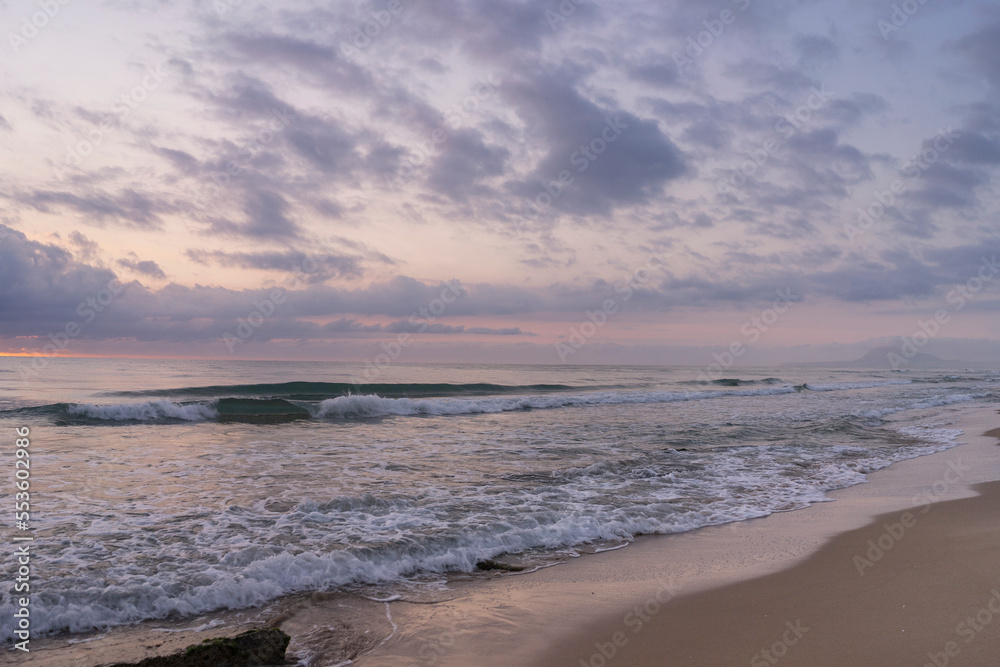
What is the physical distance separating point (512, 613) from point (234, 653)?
2.22 m

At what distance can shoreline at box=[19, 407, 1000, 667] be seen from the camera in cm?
401

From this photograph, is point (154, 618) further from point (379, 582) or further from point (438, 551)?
point (438, 551)

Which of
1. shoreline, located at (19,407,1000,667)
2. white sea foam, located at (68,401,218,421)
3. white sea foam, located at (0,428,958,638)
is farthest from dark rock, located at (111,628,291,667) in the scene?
white sea foam, located at (68,401,218,421)

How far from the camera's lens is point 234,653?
361 centimetres

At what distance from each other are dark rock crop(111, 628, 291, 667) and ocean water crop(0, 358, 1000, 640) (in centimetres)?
131

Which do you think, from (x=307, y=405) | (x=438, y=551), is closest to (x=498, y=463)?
(x=438, y=551)

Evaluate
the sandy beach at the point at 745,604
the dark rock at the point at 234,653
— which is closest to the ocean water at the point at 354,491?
the sandy beach at the point at 745,604

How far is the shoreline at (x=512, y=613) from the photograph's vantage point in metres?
4.01

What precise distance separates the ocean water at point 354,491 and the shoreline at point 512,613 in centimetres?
33

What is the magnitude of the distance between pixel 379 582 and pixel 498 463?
6273mm

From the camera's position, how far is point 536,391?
125ft

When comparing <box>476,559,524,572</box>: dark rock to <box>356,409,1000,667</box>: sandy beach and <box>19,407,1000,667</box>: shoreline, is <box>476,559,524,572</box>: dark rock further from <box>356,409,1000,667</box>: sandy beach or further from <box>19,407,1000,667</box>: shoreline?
<box>356,409,1000,667</box>: sandy beach

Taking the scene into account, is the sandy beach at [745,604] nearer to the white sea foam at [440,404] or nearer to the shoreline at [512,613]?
the shoreline at [512,613]

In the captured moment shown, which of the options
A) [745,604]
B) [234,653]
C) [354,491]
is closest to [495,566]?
[745,604]
